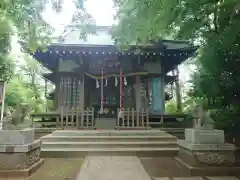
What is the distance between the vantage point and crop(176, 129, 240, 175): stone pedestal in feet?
17.9

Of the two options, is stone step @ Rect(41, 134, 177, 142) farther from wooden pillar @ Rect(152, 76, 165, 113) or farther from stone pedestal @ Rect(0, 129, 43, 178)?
wooden pillar @ Rect(152, 76, 165, 113)

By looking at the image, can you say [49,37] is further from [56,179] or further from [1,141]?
[56,179]

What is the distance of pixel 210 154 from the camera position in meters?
5.62

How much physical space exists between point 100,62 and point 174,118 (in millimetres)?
5402

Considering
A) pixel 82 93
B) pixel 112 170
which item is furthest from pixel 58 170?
pixel 82 93

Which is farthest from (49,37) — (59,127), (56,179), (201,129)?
(59,127)

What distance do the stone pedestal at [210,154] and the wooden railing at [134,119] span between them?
5.30m

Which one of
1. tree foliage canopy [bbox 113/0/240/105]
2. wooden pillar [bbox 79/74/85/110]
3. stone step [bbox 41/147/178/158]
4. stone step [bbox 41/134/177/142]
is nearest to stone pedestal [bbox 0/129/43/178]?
stone step [bbox 41/147/178/158]

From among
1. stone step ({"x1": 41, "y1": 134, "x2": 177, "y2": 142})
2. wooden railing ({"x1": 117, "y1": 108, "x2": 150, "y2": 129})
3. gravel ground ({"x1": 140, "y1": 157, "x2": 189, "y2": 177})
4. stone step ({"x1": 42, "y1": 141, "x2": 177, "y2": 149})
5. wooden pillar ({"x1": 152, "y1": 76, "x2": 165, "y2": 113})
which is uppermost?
wooden pillar ({"x1": 152, "y1": 76, "x2": 165, "y2": 113})

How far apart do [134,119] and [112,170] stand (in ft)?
19.6

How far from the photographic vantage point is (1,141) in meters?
5.39

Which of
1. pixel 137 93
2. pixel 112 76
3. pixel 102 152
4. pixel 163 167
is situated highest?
pixel 112 76

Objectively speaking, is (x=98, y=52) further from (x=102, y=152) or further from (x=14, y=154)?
(x=14, y=154)

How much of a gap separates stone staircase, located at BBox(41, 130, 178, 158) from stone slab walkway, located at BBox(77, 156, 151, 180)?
0.83 metres
